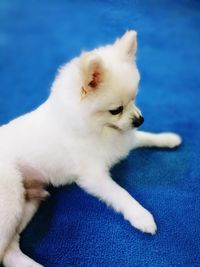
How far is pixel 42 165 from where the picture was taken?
5.65 feet

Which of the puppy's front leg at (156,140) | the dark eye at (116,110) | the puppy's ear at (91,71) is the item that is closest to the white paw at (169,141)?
the puppy's front leg at (156,140)

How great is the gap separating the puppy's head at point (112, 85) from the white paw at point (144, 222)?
395mm

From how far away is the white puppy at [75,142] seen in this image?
152 centimetres

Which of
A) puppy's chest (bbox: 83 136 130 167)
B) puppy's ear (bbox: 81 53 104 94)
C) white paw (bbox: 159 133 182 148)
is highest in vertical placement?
puppy's ear (bbox: 81 53 104 94)

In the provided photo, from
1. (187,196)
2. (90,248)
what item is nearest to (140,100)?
(187,196)

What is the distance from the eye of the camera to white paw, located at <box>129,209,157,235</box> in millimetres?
1662

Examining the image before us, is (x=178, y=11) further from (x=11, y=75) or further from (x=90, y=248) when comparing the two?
(x=90, y=248)

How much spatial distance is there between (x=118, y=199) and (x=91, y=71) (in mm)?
627

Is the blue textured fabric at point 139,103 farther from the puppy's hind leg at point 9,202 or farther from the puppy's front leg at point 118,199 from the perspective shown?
the puppy's hind leg at point 9,202


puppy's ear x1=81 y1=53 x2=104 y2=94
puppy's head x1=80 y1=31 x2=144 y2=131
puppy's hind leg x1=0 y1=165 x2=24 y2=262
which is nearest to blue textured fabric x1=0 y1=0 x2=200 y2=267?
puppy's hind leg x1=0 y1=165 x2=24 y2=262

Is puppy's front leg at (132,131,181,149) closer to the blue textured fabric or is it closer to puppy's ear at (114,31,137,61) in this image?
the blue textured fabric

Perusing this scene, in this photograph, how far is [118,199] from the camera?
171 cm

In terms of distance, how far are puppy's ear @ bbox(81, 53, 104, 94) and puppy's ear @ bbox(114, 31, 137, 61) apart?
19 centimetres

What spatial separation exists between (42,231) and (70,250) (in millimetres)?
168
